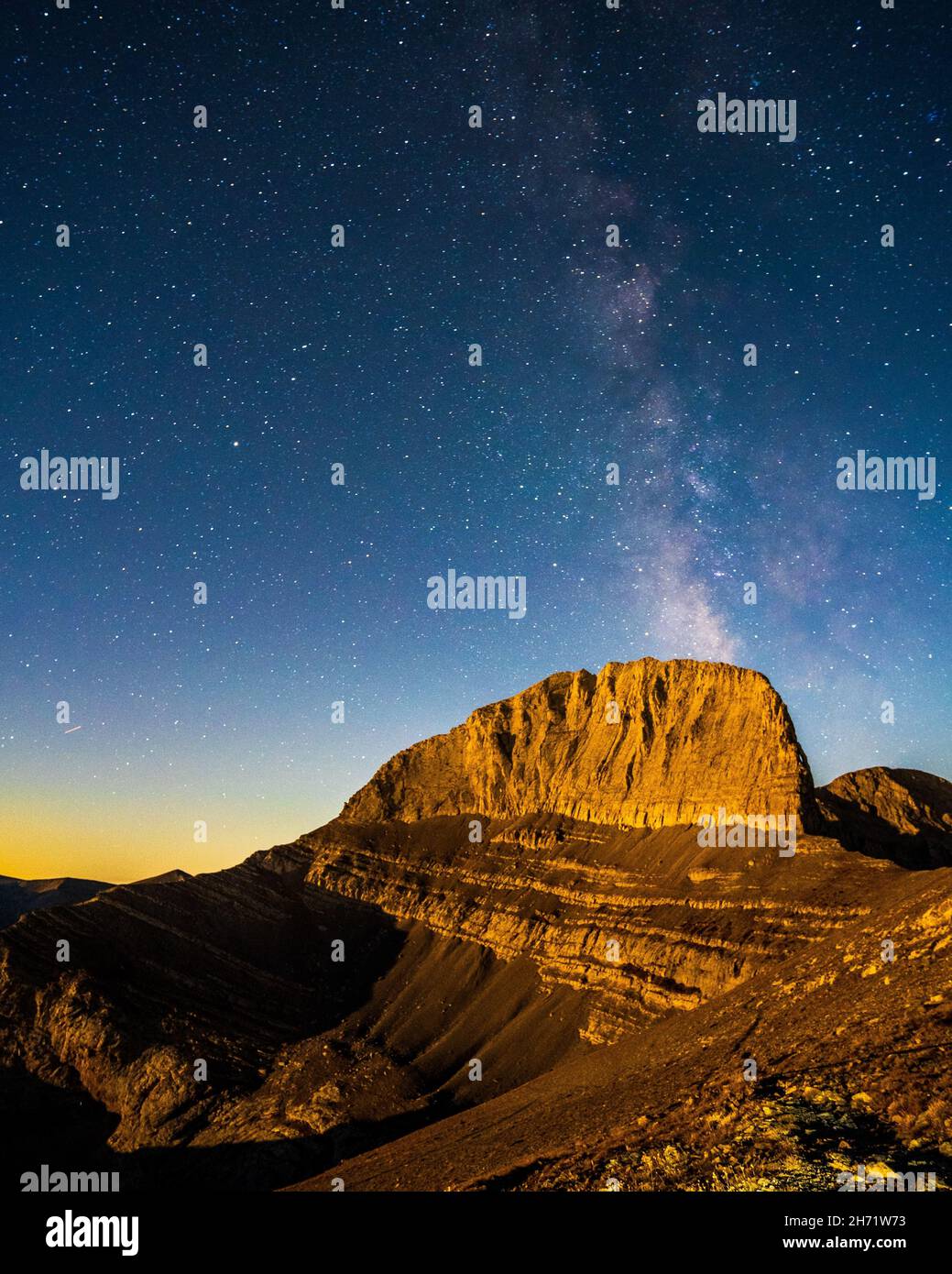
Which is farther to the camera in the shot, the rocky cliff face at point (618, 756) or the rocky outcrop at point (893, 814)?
the rocky outcrop at point (893, 814)

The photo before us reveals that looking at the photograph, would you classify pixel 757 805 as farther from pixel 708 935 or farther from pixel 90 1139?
pixel 90 1139

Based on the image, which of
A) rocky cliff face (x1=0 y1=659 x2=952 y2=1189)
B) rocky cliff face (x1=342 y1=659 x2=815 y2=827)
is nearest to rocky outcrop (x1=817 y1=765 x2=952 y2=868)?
rocky cliff face (x1=0 y1=659 x2=952 y2=1189)

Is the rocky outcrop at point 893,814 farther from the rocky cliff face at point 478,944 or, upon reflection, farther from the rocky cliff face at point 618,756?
the rocky cliff face at point 618,756

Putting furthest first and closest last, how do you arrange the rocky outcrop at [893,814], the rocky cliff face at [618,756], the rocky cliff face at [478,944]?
1. the rocky outcrop at [893,814]
2. the rocky cliff face at [618,756]
3. the rocky cliff face at [478,944]

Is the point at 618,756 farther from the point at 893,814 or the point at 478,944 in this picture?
the point at 893,814

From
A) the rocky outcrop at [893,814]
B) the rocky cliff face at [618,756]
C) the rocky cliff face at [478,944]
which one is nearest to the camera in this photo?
the rocky cliff face at [478,944]

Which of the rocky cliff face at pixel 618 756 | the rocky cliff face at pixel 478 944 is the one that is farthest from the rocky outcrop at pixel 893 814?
the rocky cliff face at pixel 618 756

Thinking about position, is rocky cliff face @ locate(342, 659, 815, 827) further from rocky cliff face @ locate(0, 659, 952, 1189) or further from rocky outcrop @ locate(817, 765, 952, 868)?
rocky outcrop @ locate(817, 765, 952, 868)

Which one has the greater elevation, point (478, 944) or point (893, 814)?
point (893, 814)

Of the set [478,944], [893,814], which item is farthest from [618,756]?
[893,814]

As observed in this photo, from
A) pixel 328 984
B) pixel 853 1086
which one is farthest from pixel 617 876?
pixel 853 1086
